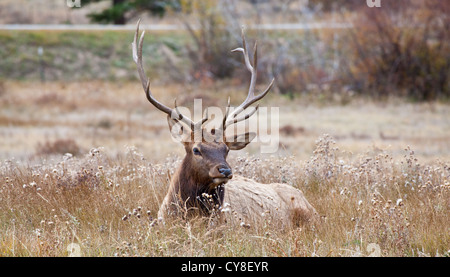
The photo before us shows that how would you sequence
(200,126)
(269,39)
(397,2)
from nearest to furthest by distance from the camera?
(200,126), (397,2), (269,39)

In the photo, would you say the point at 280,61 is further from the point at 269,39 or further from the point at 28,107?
the point at 28,107

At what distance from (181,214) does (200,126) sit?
1186mm

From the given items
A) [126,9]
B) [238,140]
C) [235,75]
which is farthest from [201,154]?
[126,9]

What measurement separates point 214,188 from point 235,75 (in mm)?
19886

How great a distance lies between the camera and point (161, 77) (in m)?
27.6

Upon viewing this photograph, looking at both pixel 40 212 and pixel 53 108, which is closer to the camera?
pixel 40 212

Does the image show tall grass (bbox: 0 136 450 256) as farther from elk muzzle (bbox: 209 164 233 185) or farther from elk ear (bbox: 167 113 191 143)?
elk ear (bbox: 167 113 191 143)

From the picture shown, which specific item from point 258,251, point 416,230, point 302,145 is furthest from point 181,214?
point 302,145

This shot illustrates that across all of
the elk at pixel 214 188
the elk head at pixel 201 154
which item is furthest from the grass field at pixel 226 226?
the elk head at pixel 201 154

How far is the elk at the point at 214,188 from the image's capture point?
6727 mm

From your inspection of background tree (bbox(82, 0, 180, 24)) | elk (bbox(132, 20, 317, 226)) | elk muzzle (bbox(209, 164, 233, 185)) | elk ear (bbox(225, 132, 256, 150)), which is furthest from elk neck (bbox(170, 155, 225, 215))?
background tree (bbox(82, 0, 180, 24))

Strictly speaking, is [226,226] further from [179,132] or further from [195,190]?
[179,132]

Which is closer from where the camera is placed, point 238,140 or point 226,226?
point 226,226

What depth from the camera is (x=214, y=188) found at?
694cm
